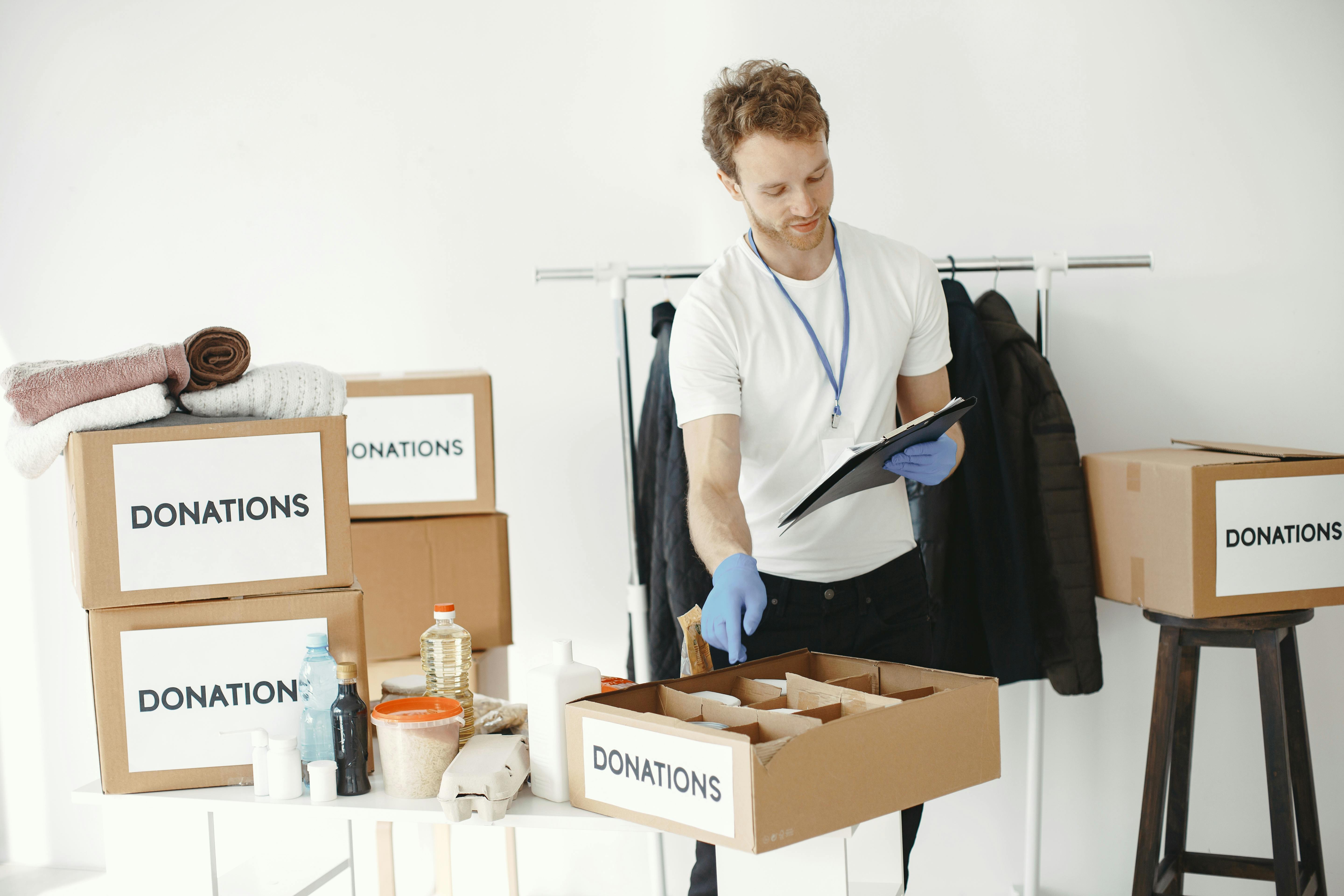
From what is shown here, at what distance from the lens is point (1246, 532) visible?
190 cm

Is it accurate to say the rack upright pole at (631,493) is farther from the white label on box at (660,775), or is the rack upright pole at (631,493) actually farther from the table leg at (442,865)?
the white label on box at (660,775)

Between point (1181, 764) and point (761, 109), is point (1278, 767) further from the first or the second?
point (761, 109)

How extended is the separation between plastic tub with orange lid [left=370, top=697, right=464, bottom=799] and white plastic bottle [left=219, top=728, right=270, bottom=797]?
0.54ft

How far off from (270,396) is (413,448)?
807mm

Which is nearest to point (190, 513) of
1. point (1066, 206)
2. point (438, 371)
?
point (438, 371)

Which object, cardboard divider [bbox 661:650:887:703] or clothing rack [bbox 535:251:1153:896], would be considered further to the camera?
clothing rack [bbox 535:251:1153:896]

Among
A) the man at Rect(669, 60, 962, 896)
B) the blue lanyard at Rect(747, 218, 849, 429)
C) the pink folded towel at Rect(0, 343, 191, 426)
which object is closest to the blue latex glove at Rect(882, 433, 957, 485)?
the man at Rect(669, 60, 962, 896)

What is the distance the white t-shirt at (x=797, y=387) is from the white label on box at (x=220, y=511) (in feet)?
1.94

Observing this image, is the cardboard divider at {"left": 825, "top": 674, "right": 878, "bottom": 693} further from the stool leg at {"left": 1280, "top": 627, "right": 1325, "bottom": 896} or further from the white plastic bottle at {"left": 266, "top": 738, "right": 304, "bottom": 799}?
the stool leg at {"left": 1280, "top": 627, "right": 1325, "bottom": 896}

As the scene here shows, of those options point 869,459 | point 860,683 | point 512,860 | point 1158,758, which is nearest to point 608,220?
point 869,459

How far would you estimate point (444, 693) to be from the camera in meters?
1.39

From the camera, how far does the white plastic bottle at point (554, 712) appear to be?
1213mm

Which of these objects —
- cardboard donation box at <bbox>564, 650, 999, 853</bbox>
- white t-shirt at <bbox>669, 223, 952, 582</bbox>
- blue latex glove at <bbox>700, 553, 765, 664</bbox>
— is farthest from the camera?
white t-shirt at <bbox>669, 223, 952, 582</bbox>

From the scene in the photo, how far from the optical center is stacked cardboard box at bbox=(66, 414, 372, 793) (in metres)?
1.34
